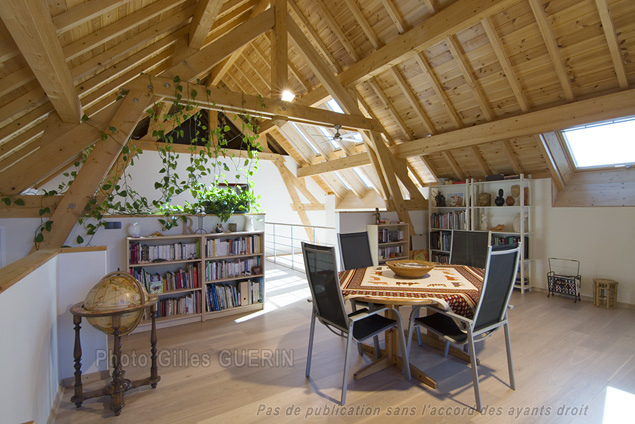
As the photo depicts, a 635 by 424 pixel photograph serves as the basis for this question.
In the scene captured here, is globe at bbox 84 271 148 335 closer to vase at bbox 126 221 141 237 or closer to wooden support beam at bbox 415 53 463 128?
vase at bbox 126 221 141 237

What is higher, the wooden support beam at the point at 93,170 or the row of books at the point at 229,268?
the wooden support beam at the point at 93,170

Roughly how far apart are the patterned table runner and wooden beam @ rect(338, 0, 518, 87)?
106 inches

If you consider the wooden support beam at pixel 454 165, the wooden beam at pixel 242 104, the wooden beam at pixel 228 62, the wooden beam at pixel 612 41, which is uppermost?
the wooden beam at pixel 228 62

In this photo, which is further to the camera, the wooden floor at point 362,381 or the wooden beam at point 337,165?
the wooden beam at point 337,165

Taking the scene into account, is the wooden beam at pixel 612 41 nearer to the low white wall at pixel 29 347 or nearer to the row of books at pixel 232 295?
the row of books at pixel 232 295

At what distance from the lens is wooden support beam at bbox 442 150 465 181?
6030 mm

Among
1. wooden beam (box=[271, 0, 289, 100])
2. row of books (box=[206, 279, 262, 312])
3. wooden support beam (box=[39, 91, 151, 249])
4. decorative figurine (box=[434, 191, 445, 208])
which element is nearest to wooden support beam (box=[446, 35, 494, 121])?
decorative figurine (box=[434, 191, 445, 208])

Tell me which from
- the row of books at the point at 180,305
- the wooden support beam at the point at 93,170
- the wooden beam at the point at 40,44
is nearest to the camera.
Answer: the wooden beam at the point at 40,44

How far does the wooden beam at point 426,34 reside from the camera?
354 centimetres

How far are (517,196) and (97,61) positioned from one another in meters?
5.98

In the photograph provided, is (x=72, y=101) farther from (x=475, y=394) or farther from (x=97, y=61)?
(x=475, y=394)

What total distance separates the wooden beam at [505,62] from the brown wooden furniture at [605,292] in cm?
249

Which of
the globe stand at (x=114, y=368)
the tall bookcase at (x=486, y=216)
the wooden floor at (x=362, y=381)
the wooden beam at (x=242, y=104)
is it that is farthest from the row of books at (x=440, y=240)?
the globe stand at (x=114, y=368)

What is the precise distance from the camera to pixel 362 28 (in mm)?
4742
